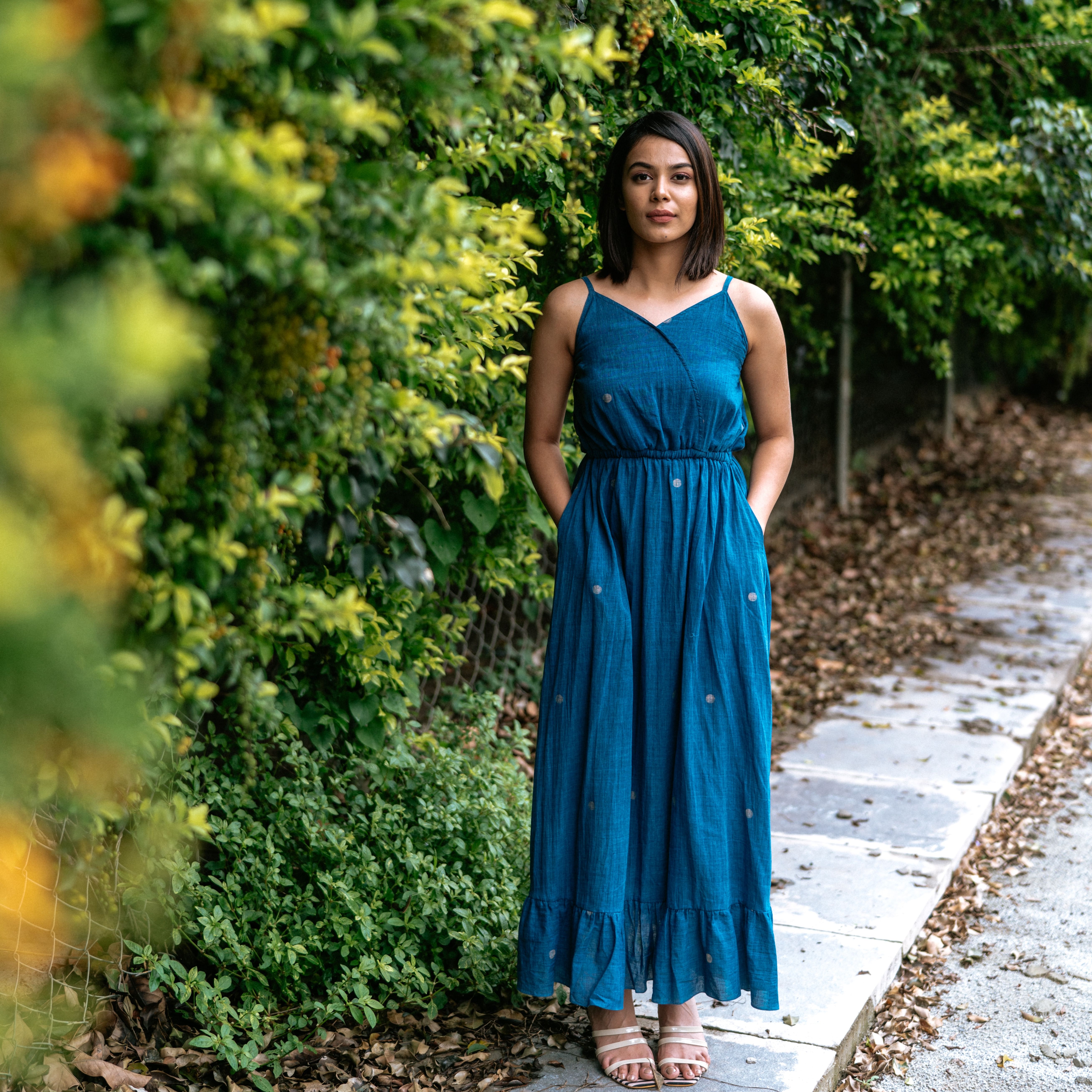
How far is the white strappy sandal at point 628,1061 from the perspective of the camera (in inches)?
104

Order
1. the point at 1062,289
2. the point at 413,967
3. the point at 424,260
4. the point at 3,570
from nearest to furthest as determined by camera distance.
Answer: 1. the point at 3,570
2. the point at 424,260
3. the point at 413,967
4. the point at 1062,289

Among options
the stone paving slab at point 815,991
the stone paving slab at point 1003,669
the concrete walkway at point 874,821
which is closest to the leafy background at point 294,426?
the stone paving slab at point 815,991

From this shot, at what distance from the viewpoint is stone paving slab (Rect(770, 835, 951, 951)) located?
136 inches

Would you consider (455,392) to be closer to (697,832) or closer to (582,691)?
(582,691)

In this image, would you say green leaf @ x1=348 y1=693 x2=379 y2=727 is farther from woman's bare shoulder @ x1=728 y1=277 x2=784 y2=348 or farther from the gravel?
the gravel

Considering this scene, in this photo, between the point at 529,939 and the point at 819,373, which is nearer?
the point at 529,939

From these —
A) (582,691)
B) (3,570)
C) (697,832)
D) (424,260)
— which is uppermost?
(424,260)

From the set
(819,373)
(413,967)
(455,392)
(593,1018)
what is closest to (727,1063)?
(593,1018)

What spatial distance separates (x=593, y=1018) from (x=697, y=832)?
525mm

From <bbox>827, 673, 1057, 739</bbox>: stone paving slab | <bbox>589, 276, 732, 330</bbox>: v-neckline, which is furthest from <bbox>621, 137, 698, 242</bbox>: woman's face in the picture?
<bbox>827, 673, 1057, 739</bbox>: stone paving slab

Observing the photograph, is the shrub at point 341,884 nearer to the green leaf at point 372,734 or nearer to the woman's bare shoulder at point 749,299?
the green leaf at point 372,734

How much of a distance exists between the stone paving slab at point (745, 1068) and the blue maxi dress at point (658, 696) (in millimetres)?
160

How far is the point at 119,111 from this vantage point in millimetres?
1154

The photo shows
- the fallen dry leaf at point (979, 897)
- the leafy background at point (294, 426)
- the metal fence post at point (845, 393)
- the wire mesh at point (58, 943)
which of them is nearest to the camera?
the leafy background at point (294, 426)
